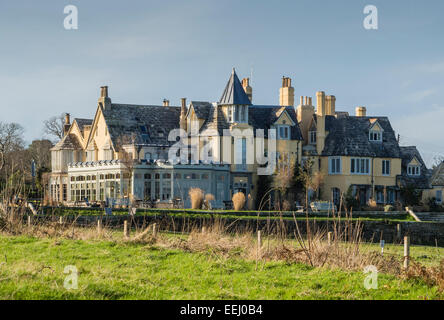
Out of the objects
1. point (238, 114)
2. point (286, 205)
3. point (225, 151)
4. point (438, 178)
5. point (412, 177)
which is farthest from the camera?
point (438, 178)

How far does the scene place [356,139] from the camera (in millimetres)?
55188

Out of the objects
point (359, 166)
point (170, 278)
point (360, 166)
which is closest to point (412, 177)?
point (360, 166)

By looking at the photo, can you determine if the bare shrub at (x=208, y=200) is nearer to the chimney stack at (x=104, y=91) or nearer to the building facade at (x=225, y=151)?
the building facade at (x=225, y=151)

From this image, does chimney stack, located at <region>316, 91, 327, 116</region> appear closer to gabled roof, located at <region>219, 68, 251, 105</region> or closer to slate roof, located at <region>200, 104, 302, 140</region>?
slate roof, located at <region>200, 104, 302, 140</region>

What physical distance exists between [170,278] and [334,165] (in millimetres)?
41777

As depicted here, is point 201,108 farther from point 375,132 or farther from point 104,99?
point 375,132

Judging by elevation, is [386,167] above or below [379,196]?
above

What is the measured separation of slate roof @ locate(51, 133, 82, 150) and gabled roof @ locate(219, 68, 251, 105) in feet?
48.1

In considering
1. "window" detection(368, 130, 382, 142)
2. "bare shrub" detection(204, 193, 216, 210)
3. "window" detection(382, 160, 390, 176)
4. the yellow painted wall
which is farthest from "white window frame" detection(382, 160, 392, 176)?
"bare shrub" detection(204, 193, 216, 210)

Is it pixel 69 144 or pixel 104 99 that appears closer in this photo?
pixel 104 99

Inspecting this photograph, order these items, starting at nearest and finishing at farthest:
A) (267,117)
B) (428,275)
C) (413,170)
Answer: (428,275), (267,117), (413,170)

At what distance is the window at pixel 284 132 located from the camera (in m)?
53.4

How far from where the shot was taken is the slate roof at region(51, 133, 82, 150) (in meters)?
57.6

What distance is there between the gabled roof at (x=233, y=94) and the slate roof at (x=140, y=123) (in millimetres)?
5241
